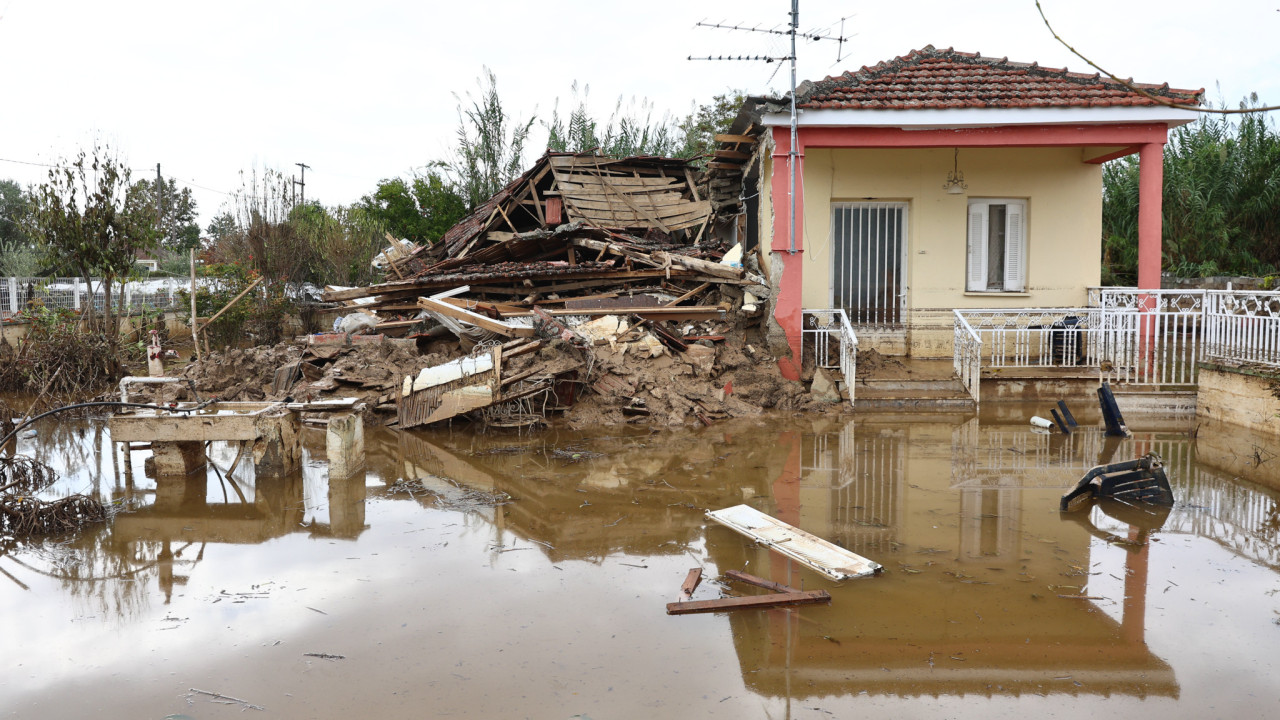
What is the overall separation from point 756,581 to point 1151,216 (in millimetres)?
10500

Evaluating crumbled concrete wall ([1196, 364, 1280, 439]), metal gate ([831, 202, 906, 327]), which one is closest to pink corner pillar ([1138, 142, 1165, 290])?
crumbled concrete wall ([1196, 364, 1280, 439])

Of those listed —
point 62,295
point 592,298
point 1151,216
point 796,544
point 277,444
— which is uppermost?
point 1151,216

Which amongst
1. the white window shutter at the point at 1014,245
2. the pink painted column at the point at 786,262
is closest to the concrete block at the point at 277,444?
the pink painted column at the point at 786,262

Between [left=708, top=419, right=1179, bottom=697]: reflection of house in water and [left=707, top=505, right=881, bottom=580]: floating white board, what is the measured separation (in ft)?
0.35

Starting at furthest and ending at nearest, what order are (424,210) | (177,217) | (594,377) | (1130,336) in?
(177,217), (424,210), (1130,336), (594,377)

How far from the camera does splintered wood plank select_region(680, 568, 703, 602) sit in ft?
16.5

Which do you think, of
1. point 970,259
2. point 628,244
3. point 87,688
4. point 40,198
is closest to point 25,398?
point 40,198

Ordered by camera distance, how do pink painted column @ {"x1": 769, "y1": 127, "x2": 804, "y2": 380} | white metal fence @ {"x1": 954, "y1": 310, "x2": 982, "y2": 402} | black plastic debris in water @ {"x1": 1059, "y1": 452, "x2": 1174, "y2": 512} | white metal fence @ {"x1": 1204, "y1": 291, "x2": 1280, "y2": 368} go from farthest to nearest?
1. pink painted column @ {"x1": 769, "y1": 127, "x2": 804, "y2": 380}
2. white metal fence @ {"x1": 954, "y1": 310, "x2": 982, "y2": 402}
3. white metal fence @ {"x1": 1204, "y1": 291, "x2": 1280, "y2": 368}
4. black plastic debris in water @ {"x1": 1059, "y1": 452, "x2": 1174, "y2": 512}

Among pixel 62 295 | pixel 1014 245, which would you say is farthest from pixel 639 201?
pixel 62 295

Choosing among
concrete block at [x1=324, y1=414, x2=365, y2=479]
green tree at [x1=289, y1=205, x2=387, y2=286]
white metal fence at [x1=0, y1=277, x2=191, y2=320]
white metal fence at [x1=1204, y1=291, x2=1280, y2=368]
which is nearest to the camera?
concrete block at [x1=324, y1=414, x2=365, y2=479]

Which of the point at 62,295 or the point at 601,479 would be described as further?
the point at 62,295

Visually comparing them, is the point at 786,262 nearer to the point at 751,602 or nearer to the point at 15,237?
the point at 751,602

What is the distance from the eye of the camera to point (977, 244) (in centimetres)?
1379

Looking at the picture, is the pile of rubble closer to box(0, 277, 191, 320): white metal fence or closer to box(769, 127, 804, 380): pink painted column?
box(769, 127, 804, 380): pink painted column
